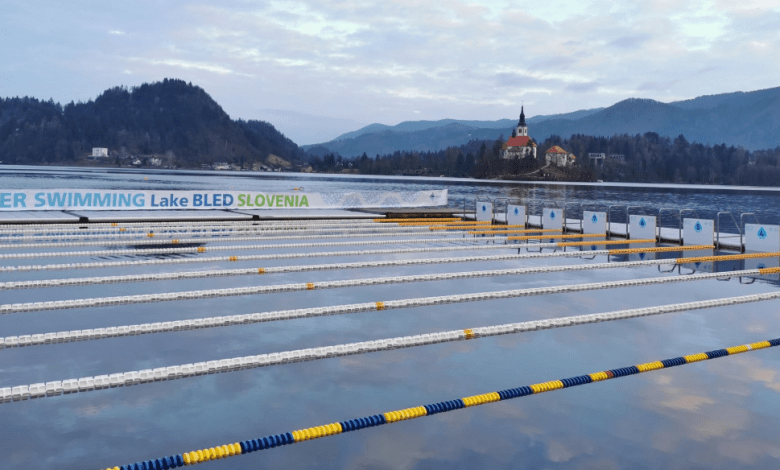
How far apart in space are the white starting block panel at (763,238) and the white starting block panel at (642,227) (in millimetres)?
2572

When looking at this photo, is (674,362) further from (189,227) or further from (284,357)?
(189,227)

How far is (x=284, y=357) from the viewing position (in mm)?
6371

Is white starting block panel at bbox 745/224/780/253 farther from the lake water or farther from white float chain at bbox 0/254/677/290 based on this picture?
the lake water

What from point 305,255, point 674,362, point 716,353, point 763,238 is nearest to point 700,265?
point 763,238

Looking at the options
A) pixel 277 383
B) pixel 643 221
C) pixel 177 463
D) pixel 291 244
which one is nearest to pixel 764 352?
pixel 277 383

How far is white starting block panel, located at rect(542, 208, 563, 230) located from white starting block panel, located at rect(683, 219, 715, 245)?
4149mm

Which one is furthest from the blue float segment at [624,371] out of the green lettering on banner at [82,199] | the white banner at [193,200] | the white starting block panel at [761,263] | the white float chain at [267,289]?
the green lettering on banner at [82,199]

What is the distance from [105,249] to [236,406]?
412 inches

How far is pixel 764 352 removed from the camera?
23.1 feet

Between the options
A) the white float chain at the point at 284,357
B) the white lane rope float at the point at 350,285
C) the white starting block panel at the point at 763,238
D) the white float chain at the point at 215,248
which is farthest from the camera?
the white starting block panel at the point at 763,238

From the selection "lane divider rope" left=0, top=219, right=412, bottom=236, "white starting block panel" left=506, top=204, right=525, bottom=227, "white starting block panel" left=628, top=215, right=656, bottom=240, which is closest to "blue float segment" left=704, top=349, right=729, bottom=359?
"white starting block panel" left=628, top=215, right=656, bottom=240

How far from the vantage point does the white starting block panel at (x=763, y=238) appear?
15859 millimetres

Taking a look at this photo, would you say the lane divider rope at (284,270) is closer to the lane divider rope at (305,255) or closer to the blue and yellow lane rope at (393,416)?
the lane divider rope at (305,255)

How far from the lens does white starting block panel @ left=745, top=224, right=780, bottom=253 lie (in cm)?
1586
